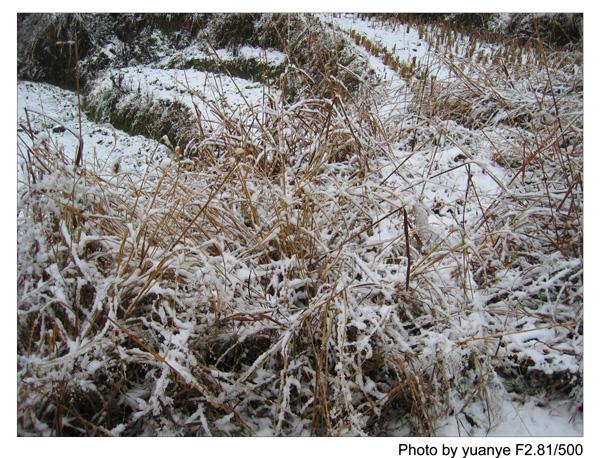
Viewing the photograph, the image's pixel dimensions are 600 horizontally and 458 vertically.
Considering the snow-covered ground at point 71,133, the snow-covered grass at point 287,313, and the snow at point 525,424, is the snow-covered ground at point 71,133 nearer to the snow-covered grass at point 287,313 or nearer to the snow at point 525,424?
the snow-covered grass at point 287,313

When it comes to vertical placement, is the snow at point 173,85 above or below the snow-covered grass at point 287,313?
above

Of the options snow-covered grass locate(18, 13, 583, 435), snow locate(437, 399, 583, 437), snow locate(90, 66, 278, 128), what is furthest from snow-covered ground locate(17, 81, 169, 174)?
snow locate(437, 399, 583, 437)

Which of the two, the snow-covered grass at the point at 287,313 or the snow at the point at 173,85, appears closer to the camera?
the snow-covered grass at the point at 287,313

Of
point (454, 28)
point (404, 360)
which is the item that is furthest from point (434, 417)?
point (454, 28)

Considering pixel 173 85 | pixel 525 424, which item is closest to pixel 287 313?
pixel 525 424

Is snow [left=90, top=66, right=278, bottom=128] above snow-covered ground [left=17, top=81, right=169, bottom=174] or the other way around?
above

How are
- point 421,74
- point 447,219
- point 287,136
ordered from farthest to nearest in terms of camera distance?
point 421,74, point 287,136, point 447,219

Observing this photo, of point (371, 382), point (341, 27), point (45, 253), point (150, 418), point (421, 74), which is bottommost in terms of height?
point (150, 418)

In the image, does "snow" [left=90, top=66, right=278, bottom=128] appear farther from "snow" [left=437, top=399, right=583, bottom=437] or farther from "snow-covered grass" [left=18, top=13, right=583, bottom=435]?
"snow" [left=437, top=399, right=583, bottom=437]

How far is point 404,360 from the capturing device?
938 mm

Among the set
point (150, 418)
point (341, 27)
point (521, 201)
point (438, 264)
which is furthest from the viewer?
point (341, 27)

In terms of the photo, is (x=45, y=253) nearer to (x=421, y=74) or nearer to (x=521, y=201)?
(x=521, y=201)

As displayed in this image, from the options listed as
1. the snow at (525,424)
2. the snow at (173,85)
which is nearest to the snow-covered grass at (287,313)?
the snow at (525,424)
